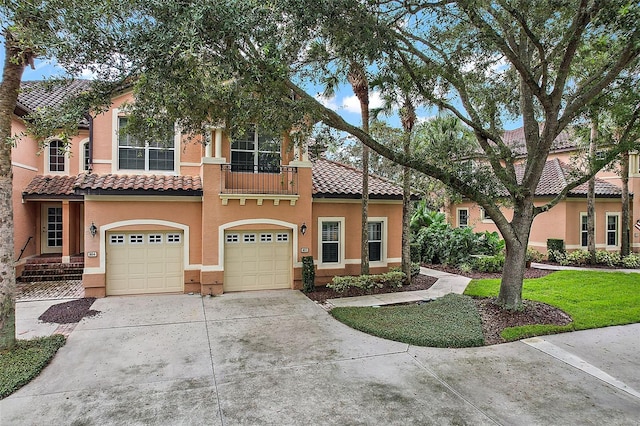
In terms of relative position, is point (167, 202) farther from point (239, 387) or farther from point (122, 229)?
point (239, 387)

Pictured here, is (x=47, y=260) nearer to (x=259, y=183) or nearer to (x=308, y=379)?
(x=259, y=183)

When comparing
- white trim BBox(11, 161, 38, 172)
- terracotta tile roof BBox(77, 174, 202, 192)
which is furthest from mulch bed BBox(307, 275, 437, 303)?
white trim BBox(11, 161, 38, 172)

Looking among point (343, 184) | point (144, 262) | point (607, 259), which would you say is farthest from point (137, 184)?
point (607, 259)

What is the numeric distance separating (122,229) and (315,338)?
299 inches

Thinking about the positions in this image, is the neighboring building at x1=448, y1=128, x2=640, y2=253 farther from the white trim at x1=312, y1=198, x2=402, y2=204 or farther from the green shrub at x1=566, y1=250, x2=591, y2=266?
the white trim at x1=312, y1=198, x2=402, y2=204

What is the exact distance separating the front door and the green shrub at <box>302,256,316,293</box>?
468 inches

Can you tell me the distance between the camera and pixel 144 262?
11828 mm

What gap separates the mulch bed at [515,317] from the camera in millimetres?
8414

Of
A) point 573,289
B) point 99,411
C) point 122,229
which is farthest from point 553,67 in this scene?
point 122,229

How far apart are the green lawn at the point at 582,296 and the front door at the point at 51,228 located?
17.5m

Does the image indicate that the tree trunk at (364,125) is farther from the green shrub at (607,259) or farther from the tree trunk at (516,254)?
the green shrub at (607,259)

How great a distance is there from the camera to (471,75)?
33.0 ft

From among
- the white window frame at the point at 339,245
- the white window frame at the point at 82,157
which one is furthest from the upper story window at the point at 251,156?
the white window frame at the point at 82,157

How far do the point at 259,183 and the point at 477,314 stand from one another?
25.8 feet
